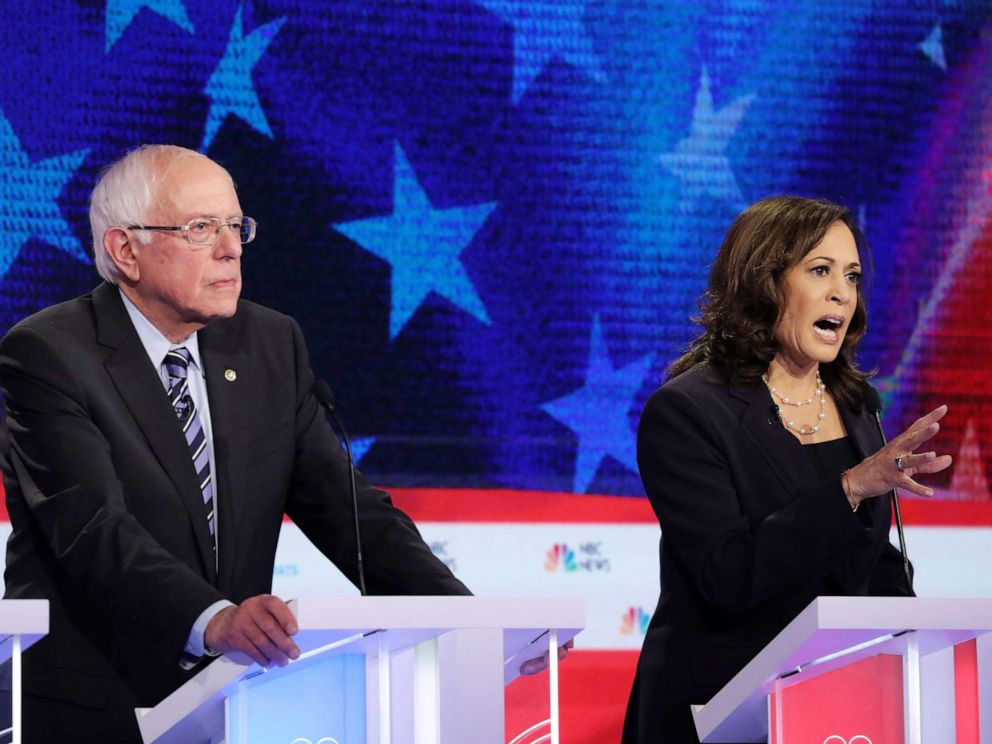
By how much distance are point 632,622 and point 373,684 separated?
5.89 feet

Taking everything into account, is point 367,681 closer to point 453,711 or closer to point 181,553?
point 453,711

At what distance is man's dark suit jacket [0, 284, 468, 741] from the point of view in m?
2.19

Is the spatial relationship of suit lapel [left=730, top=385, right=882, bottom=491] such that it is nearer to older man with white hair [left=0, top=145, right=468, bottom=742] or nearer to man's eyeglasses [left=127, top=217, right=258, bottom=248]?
older man with white hair [left=0, top=145, right=468, bottom=742]

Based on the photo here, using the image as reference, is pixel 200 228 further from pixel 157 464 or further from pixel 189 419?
pixel 157 464

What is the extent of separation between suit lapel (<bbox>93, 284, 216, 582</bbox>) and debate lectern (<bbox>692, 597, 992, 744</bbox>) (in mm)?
927

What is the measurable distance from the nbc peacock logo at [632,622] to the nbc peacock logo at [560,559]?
170mm

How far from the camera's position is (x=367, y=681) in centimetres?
175

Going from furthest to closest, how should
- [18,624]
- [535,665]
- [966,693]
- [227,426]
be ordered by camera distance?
[227,426], [535,665], [966,693], [18,624]

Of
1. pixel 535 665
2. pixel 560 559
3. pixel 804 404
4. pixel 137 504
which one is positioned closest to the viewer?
pixel 535 665

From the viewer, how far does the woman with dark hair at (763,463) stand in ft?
7.73

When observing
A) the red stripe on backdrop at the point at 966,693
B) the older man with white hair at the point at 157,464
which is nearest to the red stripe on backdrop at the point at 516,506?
the older man with white hair at the point at 157,464

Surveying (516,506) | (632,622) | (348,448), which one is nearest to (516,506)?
(516,506)

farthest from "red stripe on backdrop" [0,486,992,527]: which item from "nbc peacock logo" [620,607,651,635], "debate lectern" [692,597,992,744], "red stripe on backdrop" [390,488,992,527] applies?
"debate lectern" [692,597,992,744]

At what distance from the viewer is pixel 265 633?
169cm
